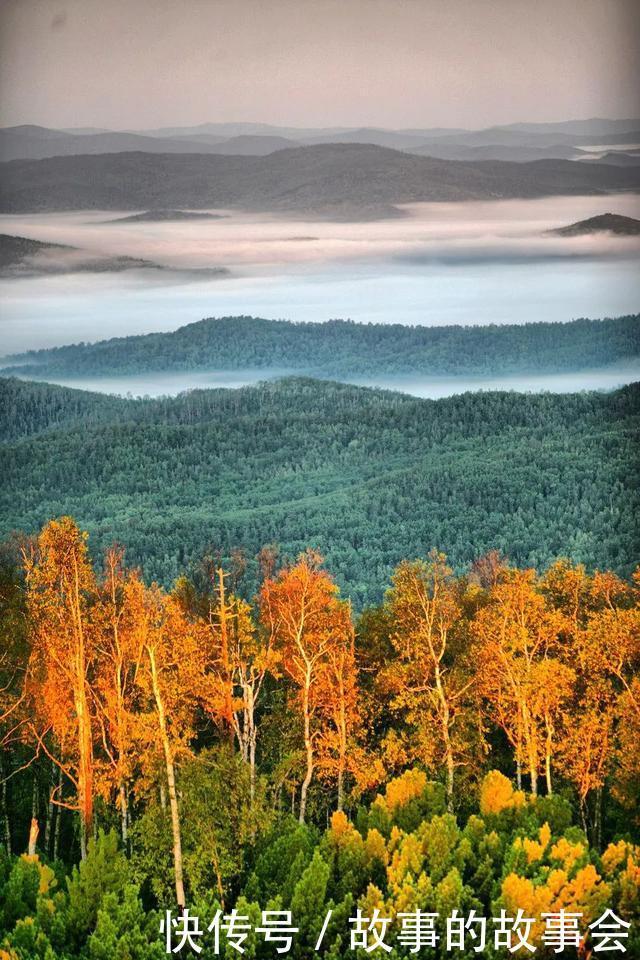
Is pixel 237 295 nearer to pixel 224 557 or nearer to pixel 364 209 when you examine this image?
pixel 364 209

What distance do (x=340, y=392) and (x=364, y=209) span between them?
33.0ft

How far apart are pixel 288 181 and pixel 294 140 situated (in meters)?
2.12

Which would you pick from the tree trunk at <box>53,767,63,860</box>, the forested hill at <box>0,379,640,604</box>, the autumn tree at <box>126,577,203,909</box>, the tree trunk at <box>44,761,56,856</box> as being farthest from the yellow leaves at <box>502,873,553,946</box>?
the forested hill at <box>0,379,640,604</box>

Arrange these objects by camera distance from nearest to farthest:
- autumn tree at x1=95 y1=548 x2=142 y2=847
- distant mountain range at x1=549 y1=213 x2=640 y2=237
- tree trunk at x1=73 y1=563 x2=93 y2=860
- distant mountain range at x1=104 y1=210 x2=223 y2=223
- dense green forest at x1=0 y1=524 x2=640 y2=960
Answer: dense green forest at x1=0 y1=524 x2=640 y2=960
tree trunk at x1=73 y1=563 x2=93 y2=860
autumn tree at x1=95 y1=548 x2=142 y2=847
distant mountain range at x1=549 y1=213 x2=640 y2=237
distant mountain range at x1=104 y1=210 x2=223 y2=223

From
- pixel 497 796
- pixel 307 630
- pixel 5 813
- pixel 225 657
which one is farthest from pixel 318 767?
pixel 5 813

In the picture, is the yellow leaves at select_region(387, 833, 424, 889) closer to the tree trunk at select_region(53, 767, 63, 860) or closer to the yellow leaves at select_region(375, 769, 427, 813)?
the yellow leaves at select_region(375, 769, 427, 813)

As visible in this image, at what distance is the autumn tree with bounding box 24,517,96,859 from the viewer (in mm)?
8445

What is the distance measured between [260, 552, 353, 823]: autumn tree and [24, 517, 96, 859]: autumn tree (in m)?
1.35

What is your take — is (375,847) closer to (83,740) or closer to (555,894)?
(555,894)

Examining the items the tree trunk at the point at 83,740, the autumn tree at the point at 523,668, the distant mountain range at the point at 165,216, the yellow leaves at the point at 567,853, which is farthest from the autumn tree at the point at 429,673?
the distant mountain range at the point at 165,216

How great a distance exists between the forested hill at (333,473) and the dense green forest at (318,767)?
860cm

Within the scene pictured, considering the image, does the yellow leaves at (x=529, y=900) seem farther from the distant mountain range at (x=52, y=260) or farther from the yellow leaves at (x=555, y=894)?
the distant mountain range at (x=52, y=260)

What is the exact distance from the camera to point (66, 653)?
28.6 feet

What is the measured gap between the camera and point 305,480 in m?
27.7
